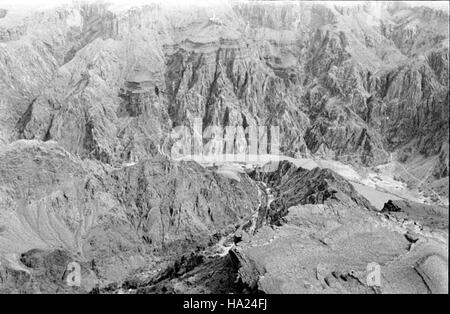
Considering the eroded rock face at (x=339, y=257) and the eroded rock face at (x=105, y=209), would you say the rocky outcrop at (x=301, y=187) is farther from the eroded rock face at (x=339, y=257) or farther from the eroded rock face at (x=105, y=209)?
the eroded rock face at (x=339, y=257)

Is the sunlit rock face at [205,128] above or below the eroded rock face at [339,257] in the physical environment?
below

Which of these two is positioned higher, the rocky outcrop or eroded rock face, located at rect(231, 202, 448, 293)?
eroded rock face, located at rect(231, 202, 448, 293)

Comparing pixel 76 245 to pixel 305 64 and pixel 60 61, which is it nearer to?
A: pixel 60 61

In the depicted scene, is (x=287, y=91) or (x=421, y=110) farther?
(x=287, y=91)

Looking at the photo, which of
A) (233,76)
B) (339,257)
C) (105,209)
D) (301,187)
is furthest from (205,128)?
(339,257)

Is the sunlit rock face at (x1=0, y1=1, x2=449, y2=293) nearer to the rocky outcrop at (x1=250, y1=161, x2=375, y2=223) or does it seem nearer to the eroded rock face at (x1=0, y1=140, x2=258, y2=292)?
the eroded rock face at (x1=0, y1=140, x2=258, y2=292)

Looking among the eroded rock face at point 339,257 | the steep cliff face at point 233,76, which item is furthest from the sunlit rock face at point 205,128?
the steep cliff face at point 233,76

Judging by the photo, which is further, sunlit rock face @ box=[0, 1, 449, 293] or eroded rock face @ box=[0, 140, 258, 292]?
eroded rock face @ box=[0, 140, 258, 292]

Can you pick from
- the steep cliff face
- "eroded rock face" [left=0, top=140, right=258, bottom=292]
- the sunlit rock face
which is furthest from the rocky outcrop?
the steep cliff face

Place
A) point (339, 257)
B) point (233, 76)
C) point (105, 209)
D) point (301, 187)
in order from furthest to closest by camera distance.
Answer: point (233, 76) → point (301, 187) → point (105, 209) → point (339, 257)

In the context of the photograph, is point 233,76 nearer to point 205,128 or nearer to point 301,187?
point 205,128
